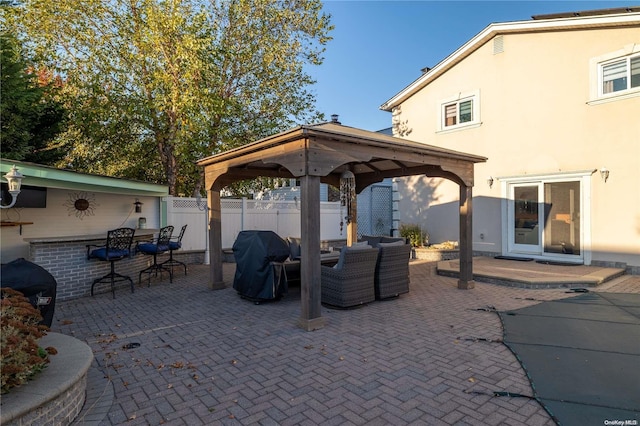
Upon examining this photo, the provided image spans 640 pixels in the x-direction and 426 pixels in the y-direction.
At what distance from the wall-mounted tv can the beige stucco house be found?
979 centimetres

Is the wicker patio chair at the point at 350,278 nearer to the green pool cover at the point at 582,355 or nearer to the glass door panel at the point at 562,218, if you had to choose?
the green pool cover at the point at 582,355

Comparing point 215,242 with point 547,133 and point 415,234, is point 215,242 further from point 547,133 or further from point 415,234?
point 547,133

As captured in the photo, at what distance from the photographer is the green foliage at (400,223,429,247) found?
428 inches

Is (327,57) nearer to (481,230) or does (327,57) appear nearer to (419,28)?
(419,28)

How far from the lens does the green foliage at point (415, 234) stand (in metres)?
10.9

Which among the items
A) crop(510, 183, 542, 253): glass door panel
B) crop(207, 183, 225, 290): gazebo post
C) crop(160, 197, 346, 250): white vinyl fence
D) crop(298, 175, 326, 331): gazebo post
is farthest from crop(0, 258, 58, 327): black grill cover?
crop(510, 183, 542, 253): glass door panel

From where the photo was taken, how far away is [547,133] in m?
8.62

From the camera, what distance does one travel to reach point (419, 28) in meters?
10.8

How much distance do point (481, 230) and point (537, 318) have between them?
544 cm

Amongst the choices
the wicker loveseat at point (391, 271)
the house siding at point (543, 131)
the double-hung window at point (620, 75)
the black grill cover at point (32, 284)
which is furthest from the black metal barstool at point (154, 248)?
the double-hung window at point (620, 75)

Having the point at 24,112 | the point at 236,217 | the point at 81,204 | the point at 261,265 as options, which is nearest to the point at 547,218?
the point at 261,265

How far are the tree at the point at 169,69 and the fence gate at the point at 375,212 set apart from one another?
4927 mm

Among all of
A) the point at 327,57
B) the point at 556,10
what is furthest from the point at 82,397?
the point at 556,10

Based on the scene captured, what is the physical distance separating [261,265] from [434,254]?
6.29 metres
